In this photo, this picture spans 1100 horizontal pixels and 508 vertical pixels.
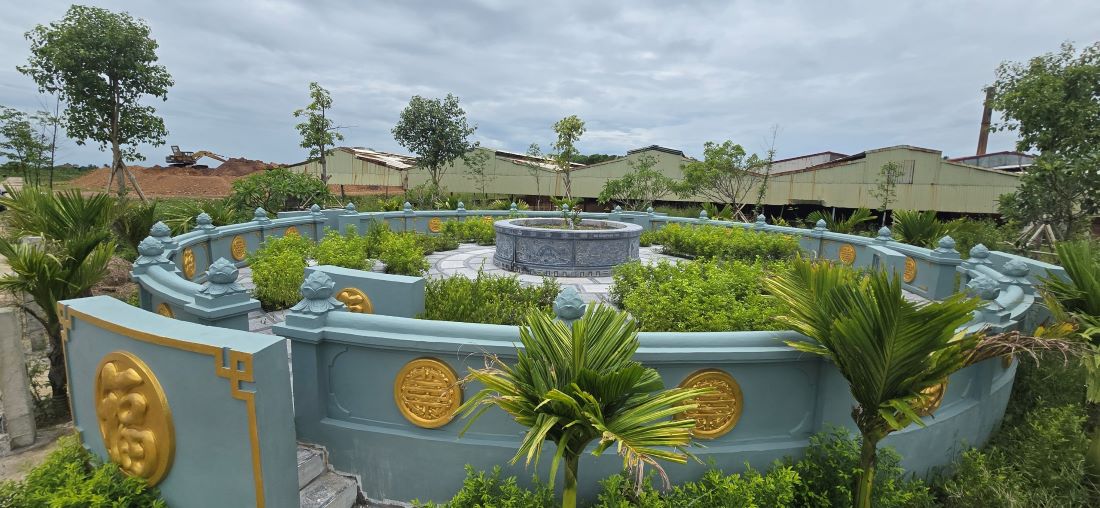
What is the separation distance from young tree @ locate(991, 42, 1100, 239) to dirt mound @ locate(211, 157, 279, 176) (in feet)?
184

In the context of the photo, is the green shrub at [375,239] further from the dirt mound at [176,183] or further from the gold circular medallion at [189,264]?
the dirt mound at [176,183]

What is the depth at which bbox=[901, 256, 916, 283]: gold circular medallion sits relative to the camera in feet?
30.5

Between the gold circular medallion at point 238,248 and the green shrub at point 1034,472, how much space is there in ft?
39.9

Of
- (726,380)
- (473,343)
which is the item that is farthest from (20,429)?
(726,380)

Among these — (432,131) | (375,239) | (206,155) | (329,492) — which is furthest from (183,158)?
(329,492)

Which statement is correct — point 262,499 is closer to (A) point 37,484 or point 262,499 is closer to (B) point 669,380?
(A) point 37,484

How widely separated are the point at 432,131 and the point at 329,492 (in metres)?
27.7

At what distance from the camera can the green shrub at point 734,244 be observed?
1137cm

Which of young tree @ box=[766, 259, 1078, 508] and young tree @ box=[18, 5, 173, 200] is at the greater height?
young tree @ box=[18, 5, 173, 200]

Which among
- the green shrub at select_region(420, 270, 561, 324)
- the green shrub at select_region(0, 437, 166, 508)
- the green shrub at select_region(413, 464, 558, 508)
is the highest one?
the green shrub at select_region(420, 270, 561, 324)

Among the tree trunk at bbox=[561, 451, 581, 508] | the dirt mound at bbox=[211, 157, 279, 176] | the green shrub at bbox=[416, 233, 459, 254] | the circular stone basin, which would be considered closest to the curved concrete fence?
the tree trunk at bbox=[561, 451, 581, 508]

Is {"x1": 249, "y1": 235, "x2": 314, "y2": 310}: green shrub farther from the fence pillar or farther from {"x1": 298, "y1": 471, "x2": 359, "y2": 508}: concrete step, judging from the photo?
{"x1": 298, "y1": 471, "x2": 359, "y2": 508}: concrete step

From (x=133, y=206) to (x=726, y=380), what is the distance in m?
13.3

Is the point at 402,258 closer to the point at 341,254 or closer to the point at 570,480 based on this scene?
the point at 341,254
